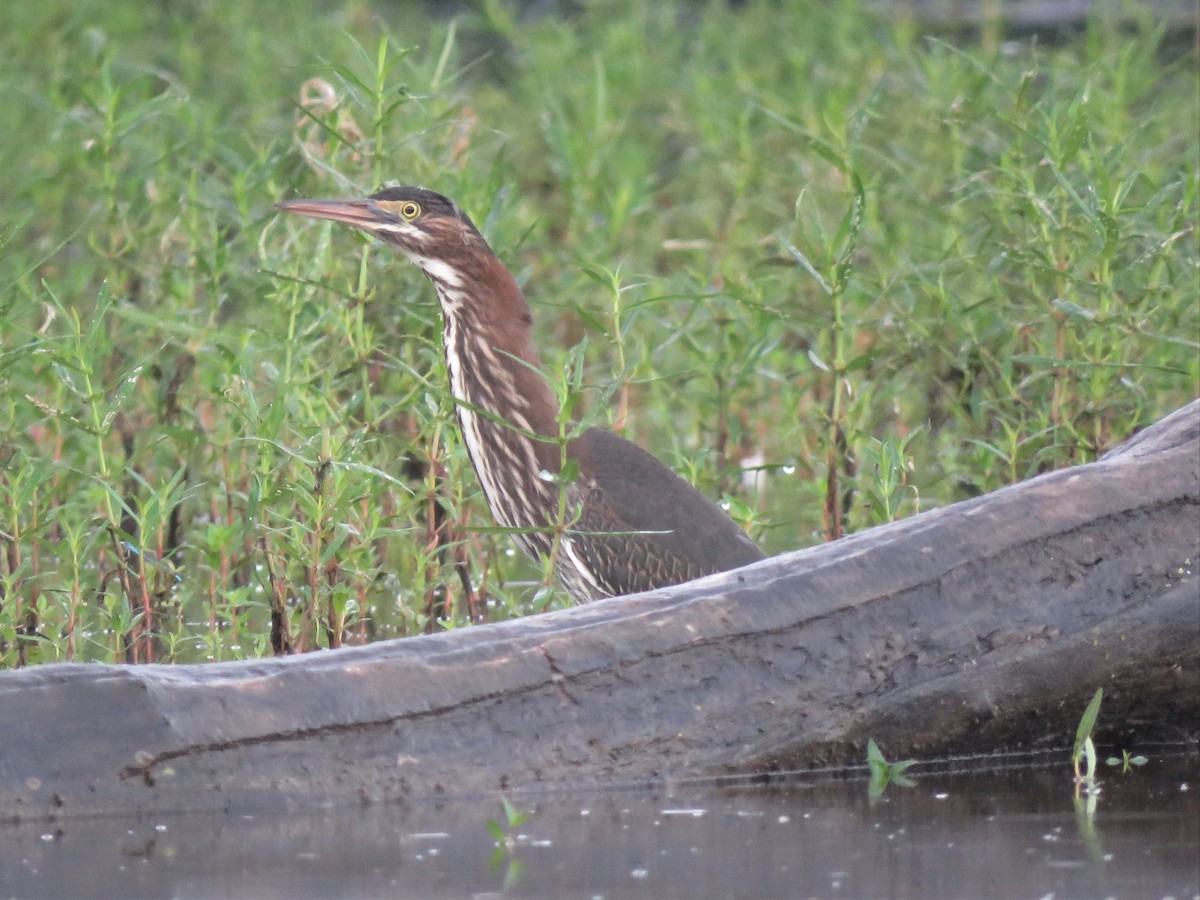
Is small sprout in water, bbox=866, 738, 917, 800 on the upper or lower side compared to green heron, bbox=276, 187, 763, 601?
lower

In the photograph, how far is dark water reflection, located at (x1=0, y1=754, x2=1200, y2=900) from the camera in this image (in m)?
3.83

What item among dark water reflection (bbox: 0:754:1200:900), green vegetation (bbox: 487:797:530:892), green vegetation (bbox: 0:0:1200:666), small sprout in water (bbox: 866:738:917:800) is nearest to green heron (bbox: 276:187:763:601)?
green vegetation (bbox: 0:0:1200:666)

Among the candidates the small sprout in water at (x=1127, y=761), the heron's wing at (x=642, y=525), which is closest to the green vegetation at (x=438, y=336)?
the heron's wing at (x=642, y=525)

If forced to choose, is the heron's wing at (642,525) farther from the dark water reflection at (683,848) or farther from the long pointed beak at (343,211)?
the dark water reflection at (683,848)

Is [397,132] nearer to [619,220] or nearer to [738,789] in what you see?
[619,220]

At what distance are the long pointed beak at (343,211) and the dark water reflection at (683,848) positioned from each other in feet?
7.06

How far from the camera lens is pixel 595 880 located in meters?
3.89

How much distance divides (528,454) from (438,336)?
0.68m

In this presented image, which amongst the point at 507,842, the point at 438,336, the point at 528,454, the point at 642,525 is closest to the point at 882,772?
the point at 507,842

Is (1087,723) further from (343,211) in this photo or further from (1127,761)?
(343,211)

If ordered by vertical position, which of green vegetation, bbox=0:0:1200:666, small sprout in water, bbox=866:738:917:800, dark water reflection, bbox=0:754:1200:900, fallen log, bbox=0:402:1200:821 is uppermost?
green vegetation, bbox=0:0:1200:666

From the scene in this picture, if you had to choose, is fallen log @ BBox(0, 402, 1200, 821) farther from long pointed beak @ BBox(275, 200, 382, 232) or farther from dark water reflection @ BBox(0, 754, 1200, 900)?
long pointed beak @ BBox(275, 200, 382, 232)

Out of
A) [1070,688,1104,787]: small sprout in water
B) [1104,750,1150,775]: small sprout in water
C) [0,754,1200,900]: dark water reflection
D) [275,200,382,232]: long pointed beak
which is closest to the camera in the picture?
[0,754,1200,900]: dark water reflection

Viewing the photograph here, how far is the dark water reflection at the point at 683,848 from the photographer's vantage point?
383cm
